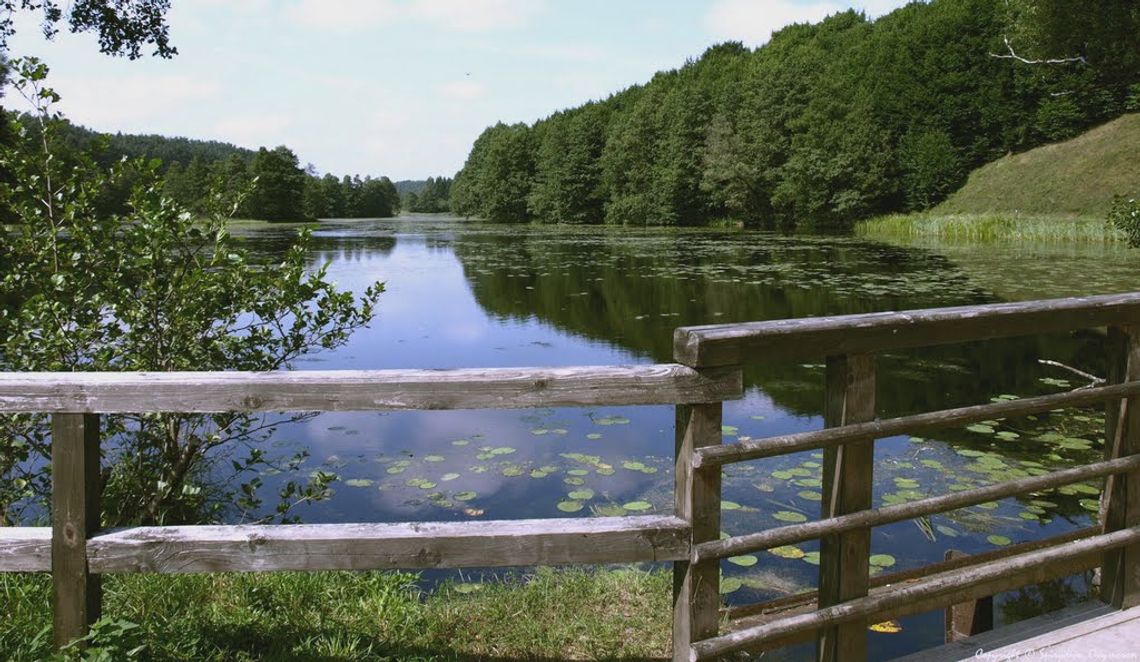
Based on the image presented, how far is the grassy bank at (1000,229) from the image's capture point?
29969 millimetres

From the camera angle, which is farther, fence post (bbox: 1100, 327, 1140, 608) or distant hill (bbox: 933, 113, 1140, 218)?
distant hill (bbox: 933, 113, 1140, 218)

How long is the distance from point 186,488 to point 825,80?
177ft

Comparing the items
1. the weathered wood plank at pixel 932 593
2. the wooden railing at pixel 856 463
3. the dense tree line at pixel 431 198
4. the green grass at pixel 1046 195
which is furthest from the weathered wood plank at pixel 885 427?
the dense tree line at pixel 431 198

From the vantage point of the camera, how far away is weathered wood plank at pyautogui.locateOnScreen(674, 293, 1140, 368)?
239 centimetres

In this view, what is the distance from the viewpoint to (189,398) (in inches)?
98.5

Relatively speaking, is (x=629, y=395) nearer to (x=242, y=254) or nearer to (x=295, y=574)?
(x=295, y=574)

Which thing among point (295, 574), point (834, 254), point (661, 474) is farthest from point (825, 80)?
point (295, 574)

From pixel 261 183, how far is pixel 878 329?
3087 inches

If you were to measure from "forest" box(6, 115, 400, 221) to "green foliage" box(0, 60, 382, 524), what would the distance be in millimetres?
111

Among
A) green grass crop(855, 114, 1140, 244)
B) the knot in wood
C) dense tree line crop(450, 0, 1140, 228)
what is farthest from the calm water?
green grass crop(855, 114, 1140, 244)

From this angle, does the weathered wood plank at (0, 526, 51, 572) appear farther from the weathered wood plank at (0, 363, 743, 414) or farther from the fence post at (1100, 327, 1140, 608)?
the fence post at (1100, 327, 1140, 608)

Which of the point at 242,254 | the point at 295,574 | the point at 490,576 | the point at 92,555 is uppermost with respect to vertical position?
the point at 242,254

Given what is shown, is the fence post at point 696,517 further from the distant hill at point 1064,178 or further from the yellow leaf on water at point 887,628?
the distant hill at point 1064,178

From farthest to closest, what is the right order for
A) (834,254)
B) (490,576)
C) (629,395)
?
1. (834,254)
2. (490,576)
3. (629,395)
